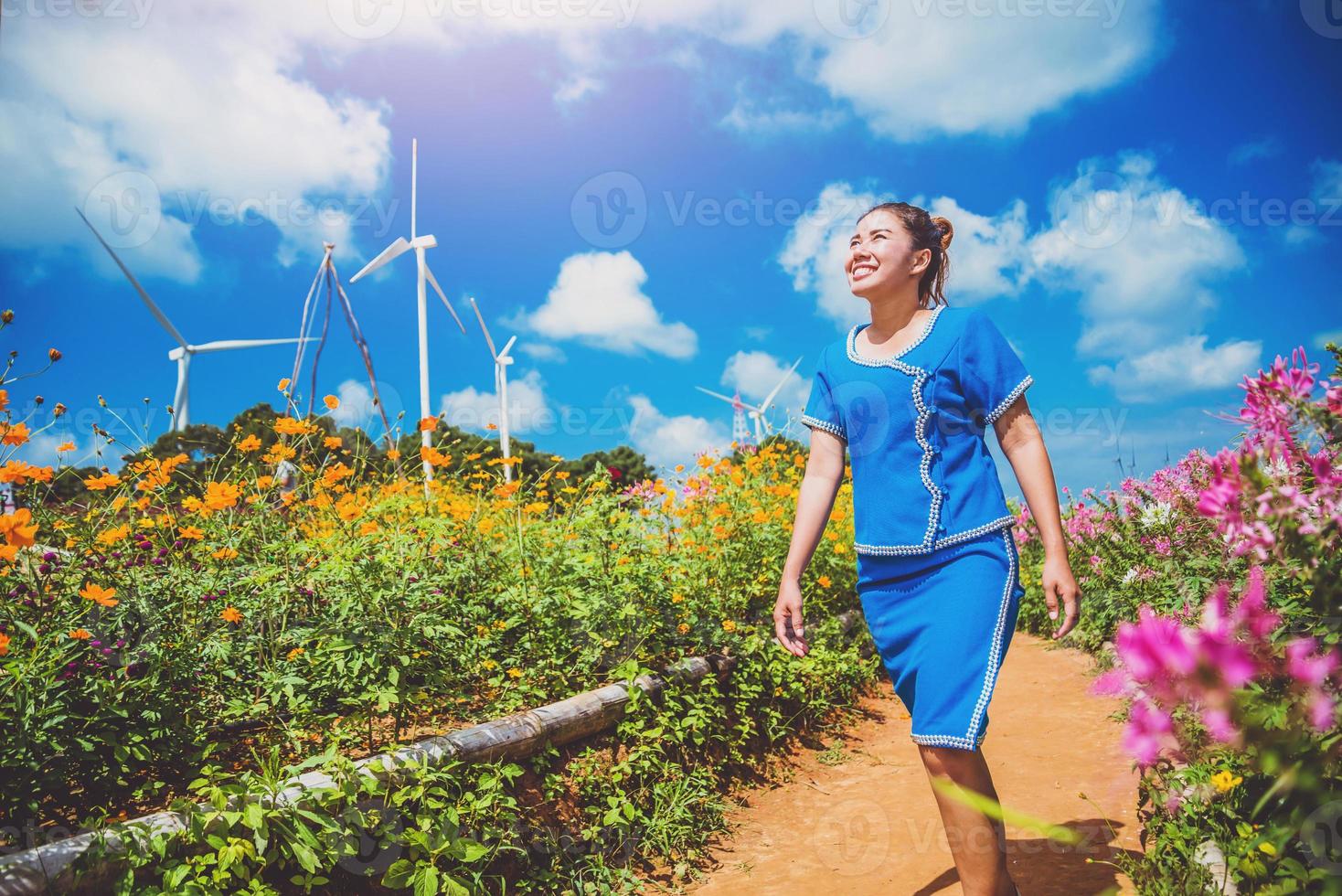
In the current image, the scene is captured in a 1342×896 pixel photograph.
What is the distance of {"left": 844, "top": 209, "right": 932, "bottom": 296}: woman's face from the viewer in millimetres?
2301

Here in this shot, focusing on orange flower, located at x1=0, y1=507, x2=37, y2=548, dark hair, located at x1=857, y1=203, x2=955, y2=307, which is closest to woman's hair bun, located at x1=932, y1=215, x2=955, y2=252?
dark hair, located at x1=857, y1=203, x2=955, y2=307

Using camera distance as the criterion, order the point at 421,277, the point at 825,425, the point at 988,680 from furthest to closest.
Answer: the point at 421,277 → the point at 825,425 → the point at 988,680

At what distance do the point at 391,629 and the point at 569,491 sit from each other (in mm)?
1965

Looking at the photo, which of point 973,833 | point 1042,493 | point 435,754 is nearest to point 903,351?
point 1042,493

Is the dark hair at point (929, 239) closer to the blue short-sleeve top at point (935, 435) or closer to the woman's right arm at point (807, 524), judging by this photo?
the blue short-sleeve top at point (935, 435)

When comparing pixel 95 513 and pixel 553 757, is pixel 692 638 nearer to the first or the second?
pixel 553 757

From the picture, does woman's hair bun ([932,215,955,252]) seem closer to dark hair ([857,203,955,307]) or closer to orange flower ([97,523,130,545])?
dark hair ([857,203,955,307])

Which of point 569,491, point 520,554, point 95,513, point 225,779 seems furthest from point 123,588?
point 569,491

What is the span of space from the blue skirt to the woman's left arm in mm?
85

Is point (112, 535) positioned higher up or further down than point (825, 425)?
higher up

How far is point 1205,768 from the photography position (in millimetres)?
2383

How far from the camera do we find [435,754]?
2496mm

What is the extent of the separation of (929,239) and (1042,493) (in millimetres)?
821

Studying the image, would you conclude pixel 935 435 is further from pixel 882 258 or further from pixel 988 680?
pixel 988 680
